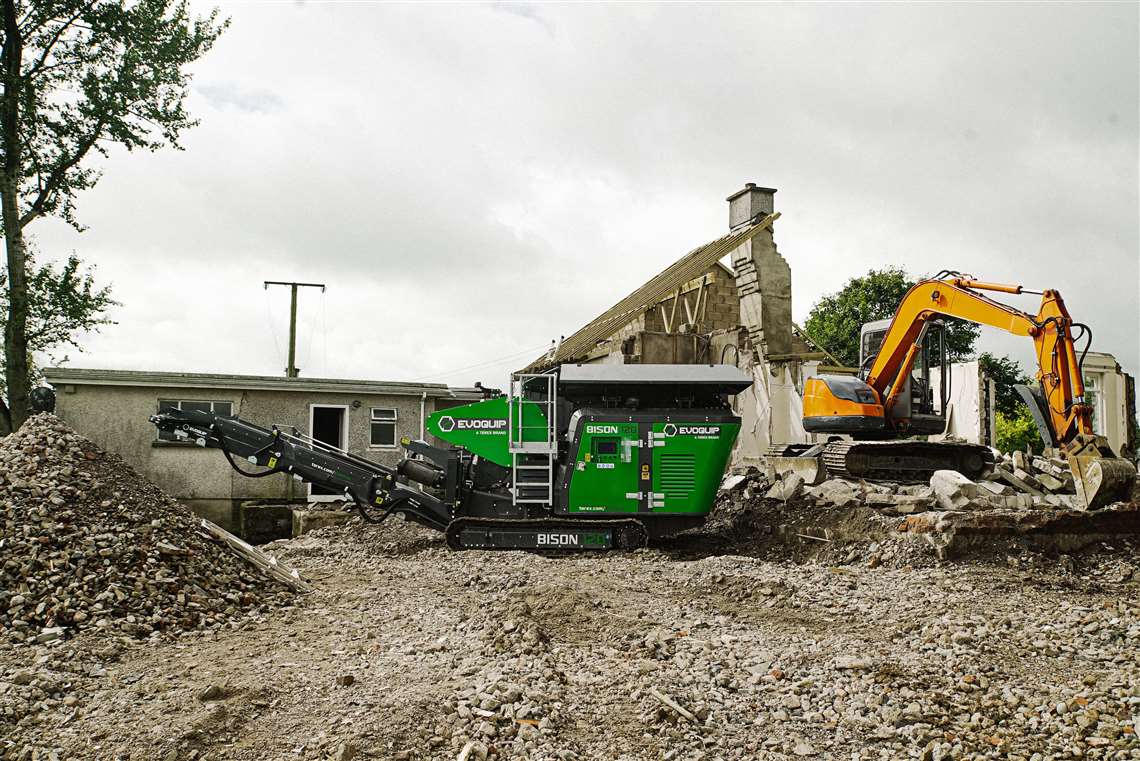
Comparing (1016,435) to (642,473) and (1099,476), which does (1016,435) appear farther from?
(642,473)

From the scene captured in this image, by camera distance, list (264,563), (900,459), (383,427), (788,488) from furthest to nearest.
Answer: (383,427) → (900,459) → (788,488) → (264,563)

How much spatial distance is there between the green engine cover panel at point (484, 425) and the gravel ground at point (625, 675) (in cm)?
257

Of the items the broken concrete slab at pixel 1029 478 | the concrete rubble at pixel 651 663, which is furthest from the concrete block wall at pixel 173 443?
the broken concrete slab at pixel 1029 478

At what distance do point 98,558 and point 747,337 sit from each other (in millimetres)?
12224

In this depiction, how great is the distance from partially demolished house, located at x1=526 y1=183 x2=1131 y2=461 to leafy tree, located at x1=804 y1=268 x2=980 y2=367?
1488cm

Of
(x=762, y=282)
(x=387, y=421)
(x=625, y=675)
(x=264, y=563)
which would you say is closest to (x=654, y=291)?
(x=762, y=282)

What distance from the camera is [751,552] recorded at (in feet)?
35.7

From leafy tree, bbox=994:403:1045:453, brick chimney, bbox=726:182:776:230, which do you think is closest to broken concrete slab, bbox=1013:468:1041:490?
brick chimney, bbox=726:182:776:230

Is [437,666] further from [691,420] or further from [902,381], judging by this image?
[902,381]

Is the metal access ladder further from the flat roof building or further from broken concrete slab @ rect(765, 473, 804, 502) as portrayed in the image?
the flat roof building

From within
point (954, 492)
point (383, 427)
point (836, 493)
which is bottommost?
point (836, 493)

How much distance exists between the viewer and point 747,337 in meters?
17.0

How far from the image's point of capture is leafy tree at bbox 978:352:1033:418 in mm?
34000

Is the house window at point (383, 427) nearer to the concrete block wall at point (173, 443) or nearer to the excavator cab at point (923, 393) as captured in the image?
the concrete block wall at point (173, 443)
